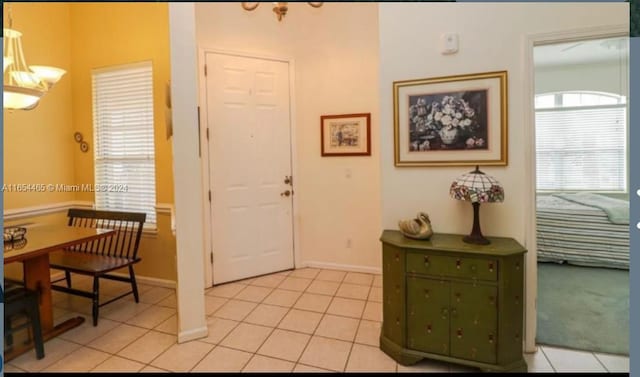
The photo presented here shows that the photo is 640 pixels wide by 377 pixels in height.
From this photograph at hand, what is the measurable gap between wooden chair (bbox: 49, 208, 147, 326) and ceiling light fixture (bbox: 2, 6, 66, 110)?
1.16 m

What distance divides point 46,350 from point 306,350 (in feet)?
5.61

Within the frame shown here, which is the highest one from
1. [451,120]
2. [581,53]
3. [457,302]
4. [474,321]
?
[581,53]

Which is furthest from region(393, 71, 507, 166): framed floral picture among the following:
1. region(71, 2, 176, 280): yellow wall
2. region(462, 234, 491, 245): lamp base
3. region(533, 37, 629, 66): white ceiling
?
region(533, 37, 629, 66): white ceiling

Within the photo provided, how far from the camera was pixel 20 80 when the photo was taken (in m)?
2.10

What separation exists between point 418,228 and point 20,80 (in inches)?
103

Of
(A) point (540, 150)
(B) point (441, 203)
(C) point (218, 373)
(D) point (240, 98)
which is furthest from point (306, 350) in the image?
(A) point (540, 150)

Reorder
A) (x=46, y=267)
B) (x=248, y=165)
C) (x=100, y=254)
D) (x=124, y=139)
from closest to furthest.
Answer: (x=46, y=267), (x=100, y=254), (x=124, y=139), (x=248, y=165)

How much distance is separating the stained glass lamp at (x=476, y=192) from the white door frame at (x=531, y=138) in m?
0.25

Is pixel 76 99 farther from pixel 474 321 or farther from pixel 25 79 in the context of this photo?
pixel 474 321

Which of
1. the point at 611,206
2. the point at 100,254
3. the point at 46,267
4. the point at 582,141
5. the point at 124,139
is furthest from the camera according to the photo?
the point at 582,141

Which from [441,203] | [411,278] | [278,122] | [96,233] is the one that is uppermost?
[278,122]

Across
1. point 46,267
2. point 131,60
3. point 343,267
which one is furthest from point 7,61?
point 343,267

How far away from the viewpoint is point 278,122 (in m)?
3.56

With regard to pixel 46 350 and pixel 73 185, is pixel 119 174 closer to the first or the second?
pixel 73 185
